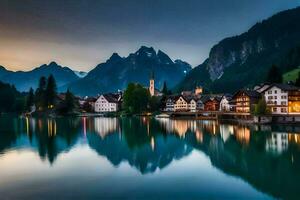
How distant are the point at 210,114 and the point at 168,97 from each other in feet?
125

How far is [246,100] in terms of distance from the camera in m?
89.8

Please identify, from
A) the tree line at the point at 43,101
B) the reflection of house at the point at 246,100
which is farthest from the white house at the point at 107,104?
the reflection of house at the point at 246,100

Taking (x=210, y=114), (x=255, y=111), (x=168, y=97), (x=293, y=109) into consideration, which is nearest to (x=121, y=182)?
(x=255, y=111)

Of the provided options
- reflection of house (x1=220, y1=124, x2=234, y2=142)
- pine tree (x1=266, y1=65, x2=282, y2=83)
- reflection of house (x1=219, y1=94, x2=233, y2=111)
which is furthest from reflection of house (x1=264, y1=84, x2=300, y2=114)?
reflection of house (x1=219, y1=94, x2=233, y2=111)

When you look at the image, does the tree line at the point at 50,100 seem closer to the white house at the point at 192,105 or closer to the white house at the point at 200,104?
the white house at the point at 192,105

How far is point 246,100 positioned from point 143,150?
191 feet

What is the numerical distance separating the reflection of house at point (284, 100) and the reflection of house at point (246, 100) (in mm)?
6503

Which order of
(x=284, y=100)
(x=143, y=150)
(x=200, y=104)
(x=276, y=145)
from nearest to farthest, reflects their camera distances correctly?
(x=143, y=150) → (x=276, y=145) → (x=284, y=100) → (x=200, y=104)

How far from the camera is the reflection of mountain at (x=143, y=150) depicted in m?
30.9

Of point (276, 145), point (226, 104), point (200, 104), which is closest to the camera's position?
point (276, 145)

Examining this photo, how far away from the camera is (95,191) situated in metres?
20.7

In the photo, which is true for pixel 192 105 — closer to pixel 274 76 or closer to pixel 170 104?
pixel 170 104

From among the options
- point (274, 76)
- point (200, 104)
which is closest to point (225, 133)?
point (274, 76)

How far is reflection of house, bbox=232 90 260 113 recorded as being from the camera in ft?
288
